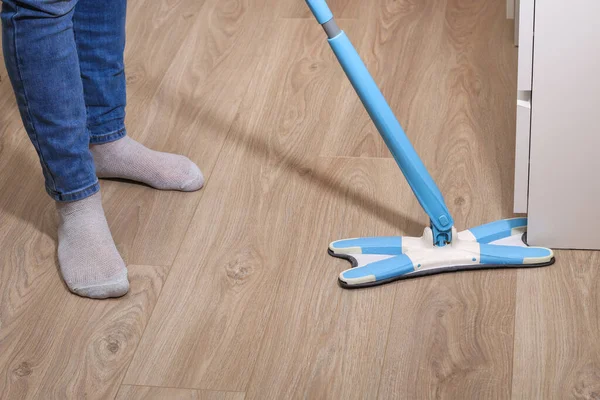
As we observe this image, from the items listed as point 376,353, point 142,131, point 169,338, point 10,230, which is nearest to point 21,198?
point 10,230

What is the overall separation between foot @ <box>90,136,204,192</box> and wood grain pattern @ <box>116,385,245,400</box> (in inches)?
18.1

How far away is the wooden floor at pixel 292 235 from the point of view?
1270 mm

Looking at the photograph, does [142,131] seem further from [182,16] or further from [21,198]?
[182,16]

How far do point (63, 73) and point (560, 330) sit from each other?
2.57ft

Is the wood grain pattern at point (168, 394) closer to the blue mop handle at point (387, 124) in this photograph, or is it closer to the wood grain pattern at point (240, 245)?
the wood grain pattern at point (240, 245)

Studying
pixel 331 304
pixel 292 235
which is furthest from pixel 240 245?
pixel 331 304

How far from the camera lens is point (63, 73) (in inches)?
50.9

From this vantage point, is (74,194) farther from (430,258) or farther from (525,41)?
(525,41)

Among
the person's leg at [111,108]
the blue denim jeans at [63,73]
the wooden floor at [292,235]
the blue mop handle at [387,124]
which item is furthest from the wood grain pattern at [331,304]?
the blue denim jeans at [63,73]

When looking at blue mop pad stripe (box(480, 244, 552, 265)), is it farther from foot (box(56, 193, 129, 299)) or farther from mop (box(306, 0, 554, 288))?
foot (box(56, 193, 129, 299))

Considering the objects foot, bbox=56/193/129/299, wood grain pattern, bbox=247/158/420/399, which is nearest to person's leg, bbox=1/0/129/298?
foot, bbox=56/193/129/299

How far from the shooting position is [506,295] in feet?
4.45

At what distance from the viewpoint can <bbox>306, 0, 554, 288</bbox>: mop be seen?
133 centimetres

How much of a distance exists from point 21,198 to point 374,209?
0.64 meters
